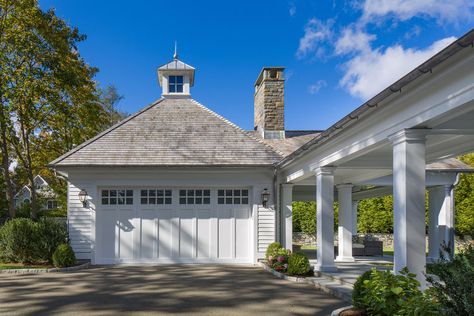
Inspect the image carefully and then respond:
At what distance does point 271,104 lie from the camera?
1955cm

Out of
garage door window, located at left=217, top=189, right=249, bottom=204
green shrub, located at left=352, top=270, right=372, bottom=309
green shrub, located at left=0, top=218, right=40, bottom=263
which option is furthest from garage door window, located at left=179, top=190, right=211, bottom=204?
green shrub, located at left=352, top=270, right=372, bottom=309

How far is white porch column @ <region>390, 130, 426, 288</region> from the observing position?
21.7 ft

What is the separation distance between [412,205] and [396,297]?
1.64 meters

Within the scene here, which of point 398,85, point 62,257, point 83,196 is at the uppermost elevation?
point 398,85

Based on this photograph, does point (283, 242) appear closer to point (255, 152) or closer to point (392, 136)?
point (255, 152)

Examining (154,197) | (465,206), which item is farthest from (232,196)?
(465,206)

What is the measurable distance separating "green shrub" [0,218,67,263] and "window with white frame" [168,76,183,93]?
7056 mm

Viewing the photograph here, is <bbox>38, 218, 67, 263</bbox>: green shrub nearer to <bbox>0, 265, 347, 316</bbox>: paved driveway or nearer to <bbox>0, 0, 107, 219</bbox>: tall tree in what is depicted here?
<bbox>0, 265, 347, 316</bbox>: paved driveway

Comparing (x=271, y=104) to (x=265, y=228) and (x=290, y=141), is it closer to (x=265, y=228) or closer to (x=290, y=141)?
(x=290, y=141)

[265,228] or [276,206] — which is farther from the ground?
[276,206]

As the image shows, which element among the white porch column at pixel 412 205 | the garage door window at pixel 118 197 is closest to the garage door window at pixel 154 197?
the garage door window at pixel 118 197

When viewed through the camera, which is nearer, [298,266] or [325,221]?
[298,266]

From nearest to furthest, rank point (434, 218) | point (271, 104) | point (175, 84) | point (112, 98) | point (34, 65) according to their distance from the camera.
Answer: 1. point (434, 218)
2. point (34, 65)
3. point (175, 84)
4. point (271, 104)
5. point (112, 98)

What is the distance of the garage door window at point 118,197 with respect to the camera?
48.6 ft
